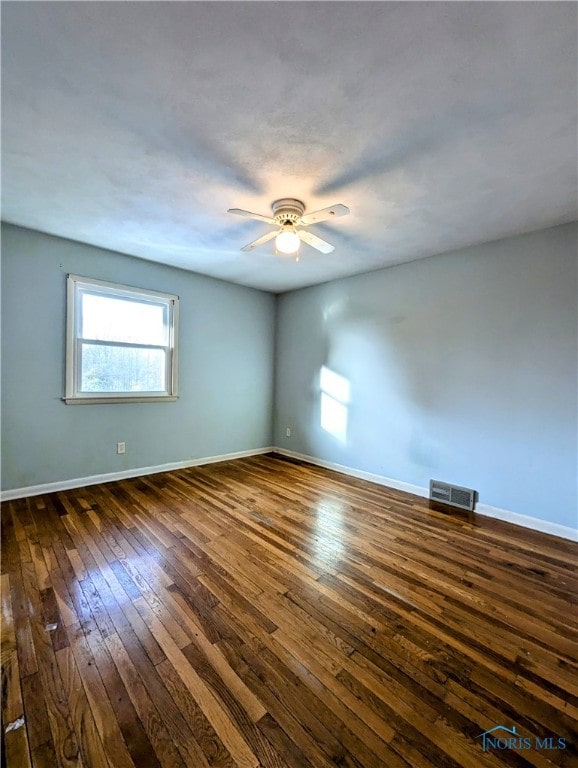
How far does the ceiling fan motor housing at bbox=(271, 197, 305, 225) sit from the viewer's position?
238 centimetres

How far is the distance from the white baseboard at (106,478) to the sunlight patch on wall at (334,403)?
4.75ft

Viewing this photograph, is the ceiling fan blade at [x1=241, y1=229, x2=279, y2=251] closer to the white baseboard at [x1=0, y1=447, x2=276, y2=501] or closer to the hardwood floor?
the hardwood floor

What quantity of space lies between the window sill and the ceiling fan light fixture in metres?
2.50

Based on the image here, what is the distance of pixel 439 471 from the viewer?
336cm

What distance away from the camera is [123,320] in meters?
3.71

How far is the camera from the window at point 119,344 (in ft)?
11.1

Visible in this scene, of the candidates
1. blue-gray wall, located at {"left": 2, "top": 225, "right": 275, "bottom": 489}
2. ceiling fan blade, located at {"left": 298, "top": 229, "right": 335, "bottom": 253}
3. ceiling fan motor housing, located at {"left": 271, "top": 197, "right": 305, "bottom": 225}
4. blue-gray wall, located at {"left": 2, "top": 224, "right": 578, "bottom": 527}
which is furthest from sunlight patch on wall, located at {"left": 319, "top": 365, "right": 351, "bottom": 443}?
ceiling fan motor housing, located at {"left": 271, "top": 197, "right": 305, "bottom": 225}

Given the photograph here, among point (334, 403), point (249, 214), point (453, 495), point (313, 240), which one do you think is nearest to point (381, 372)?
point (334, 403)

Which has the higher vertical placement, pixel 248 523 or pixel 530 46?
pixel 530 46

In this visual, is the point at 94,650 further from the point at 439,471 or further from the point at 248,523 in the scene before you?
the point at 439,471

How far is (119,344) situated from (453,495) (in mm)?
3988

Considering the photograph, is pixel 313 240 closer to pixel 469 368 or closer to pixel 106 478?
pixel 469 368

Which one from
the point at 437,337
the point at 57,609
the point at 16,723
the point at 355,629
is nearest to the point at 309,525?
the point at 355,629

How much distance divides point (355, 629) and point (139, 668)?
3.30 feet
